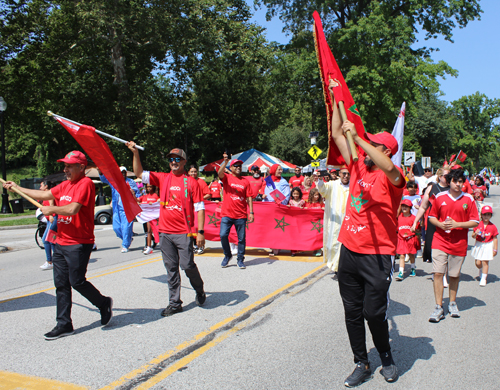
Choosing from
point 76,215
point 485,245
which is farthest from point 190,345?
point 485,245

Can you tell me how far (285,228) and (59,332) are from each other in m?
6.30

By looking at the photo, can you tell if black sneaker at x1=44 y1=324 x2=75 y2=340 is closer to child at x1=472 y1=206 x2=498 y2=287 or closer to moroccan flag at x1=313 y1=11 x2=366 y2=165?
moroccan flag at x1=313 y1=11 x2=366 y2=165

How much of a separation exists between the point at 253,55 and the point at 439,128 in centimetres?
3343

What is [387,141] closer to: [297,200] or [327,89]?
[327,89]

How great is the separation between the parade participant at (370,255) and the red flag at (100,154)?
9.31 feet

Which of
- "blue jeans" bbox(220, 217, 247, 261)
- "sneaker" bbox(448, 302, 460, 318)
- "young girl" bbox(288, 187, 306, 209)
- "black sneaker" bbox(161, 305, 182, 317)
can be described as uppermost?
"young girl" bbox(288, 187, 306, 209)

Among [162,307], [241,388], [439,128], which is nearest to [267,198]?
[162,307]

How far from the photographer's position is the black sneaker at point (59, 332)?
15.6 ft

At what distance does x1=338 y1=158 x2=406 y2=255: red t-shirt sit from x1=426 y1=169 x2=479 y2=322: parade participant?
83.3 inches

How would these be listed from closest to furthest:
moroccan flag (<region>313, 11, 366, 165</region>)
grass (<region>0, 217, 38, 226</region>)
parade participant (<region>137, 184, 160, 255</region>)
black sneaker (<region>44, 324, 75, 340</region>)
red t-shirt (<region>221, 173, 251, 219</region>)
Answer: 1. moroccan flag (<region>313, 11, 366, 165</region>)
2. black sneaker (<region>44, 324, 75, 340</region>)
3. red t-shirt (<region>221, 173, 251, 219</region>)
4. parade participant (<region>137, 184, 160, 255</region>)
5. grass (<region>0, 217, 38, 226</region>)

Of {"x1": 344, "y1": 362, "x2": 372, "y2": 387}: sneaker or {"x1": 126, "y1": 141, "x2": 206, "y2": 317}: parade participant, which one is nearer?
{"x1": 344, "y1": 362, "x2": 372, "y2": 387}: sneaker

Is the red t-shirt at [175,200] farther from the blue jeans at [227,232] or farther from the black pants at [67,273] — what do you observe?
the blue jeans at [227,232]

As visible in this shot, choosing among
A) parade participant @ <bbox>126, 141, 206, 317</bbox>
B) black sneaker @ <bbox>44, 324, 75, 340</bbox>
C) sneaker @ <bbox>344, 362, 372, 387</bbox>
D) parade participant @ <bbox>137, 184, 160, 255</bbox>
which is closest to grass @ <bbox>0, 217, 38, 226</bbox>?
parade participant @ <bbox>137, 184, 160, 255</bbox>

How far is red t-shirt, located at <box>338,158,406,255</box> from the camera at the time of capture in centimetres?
376
